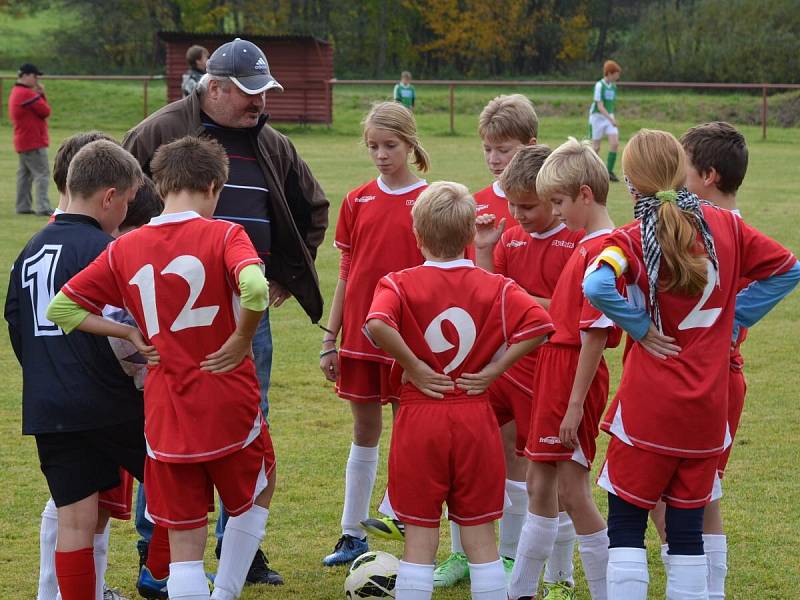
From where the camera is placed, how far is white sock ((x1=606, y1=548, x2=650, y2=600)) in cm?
373

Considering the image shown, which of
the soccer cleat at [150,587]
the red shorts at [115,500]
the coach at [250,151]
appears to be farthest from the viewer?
the coach at [250,151]

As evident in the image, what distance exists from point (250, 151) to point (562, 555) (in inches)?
83.1

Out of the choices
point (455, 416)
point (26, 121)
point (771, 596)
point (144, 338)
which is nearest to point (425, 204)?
point (455, 416)

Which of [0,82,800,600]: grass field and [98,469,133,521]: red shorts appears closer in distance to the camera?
[98,469,133,521]: red shorts

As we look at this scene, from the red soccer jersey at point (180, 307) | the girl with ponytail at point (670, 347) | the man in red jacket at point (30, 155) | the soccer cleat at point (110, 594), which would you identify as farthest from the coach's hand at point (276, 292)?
the man in red jacket at point (30, 155)

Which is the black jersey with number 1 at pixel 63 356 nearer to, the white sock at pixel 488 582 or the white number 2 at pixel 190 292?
the white number 2 at pixel 190 292

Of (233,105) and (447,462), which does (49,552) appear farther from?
(233,105)

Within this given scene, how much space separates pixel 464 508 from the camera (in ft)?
12.8

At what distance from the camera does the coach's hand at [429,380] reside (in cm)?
383

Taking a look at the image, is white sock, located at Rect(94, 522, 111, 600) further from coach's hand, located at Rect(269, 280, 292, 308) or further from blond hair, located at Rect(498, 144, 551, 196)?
blond hair, located at Rect(498, 144, 551, 196)

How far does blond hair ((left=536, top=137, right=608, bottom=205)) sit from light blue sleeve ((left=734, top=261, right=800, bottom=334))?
0.61 meters

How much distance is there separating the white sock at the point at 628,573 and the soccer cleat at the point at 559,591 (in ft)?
2.23

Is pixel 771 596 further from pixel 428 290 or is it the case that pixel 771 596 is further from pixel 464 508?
pixel 428 290

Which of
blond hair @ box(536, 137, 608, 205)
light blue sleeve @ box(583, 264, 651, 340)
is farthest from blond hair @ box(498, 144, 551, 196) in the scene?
light blue sleeve @ box(583, 264, 651, 340)
